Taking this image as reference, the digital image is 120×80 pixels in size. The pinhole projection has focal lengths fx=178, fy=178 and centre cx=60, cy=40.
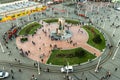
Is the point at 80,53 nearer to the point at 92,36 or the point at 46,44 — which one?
the point at 46,44

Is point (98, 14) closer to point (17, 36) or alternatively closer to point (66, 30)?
point (66, 30)

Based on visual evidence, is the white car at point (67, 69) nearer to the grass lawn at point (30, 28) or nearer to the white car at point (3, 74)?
the white car at point (3, 74)

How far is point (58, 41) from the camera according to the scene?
68.9 m

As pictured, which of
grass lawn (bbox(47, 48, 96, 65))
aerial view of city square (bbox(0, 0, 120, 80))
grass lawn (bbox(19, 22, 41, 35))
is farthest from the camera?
grass lawn (bbox(19, 22, 41, 35))

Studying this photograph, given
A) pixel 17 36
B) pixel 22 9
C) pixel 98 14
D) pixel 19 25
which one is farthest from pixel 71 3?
pixel 17 36

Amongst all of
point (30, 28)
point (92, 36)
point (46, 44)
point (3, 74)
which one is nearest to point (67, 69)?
point (46, 44)

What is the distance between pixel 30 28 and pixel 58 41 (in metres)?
16.0

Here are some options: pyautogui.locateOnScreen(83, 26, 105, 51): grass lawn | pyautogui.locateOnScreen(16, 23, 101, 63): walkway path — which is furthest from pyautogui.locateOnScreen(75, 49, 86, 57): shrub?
pyautogui.locateOnScreen(83, 26, 105, 51): grass lawn

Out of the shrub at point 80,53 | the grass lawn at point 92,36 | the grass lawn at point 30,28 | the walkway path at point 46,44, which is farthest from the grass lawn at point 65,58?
the grass lawn at point 30,28

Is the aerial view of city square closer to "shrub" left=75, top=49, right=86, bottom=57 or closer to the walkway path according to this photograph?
the walkway path

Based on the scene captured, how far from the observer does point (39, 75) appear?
169ft

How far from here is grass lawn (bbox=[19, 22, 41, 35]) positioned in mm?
74162

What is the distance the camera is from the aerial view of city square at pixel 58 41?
5306 centimetres

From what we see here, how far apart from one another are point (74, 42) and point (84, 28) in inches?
543
